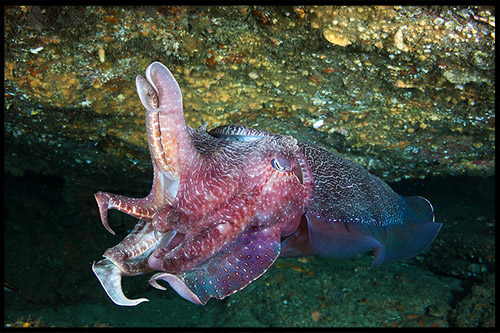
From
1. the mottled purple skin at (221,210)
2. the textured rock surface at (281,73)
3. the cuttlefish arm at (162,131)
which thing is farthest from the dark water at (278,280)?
the cuttlefish arm at (162,131)

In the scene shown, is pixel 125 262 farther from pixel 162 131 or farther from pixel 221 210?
pixel 162 131

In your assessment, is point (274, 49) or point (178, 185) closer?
point (178, 185)

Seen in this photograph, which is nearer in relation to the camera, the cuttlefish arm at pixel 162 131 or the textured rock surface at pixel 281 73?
the cuttlefish arm at pixel 162 131

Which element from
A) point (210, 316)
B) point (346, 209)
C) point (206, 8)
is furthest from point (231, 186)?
point (210, 316)

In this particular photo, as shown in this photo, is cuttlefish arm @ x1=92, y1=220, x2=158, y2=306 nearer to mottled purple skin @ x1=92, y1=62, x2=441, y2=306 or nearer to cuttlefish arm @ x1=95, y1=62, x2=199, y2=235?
mottled purple skin @ x1=92, y1=62, x2=441, y2=306

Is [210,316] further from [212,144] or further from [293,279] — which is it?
[212,144]

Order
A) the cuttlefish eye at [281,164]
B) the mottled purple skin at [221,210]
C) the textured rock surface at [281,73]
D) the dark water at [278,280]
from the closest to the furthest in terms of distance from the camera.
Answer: the mottled purple skin at [221,210], the cuttlefish eye at [281,164], the textured rock surface at [281,73], the dark water at [278,280]

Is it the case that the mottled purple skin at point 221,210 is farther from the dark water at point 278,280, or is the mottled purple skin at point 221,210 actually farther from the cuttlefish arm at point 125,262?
the dark water at point 278,280

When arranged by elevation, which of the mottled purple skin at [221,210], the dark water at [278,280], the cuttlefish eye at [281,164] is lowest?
the dark water at [278,280]
